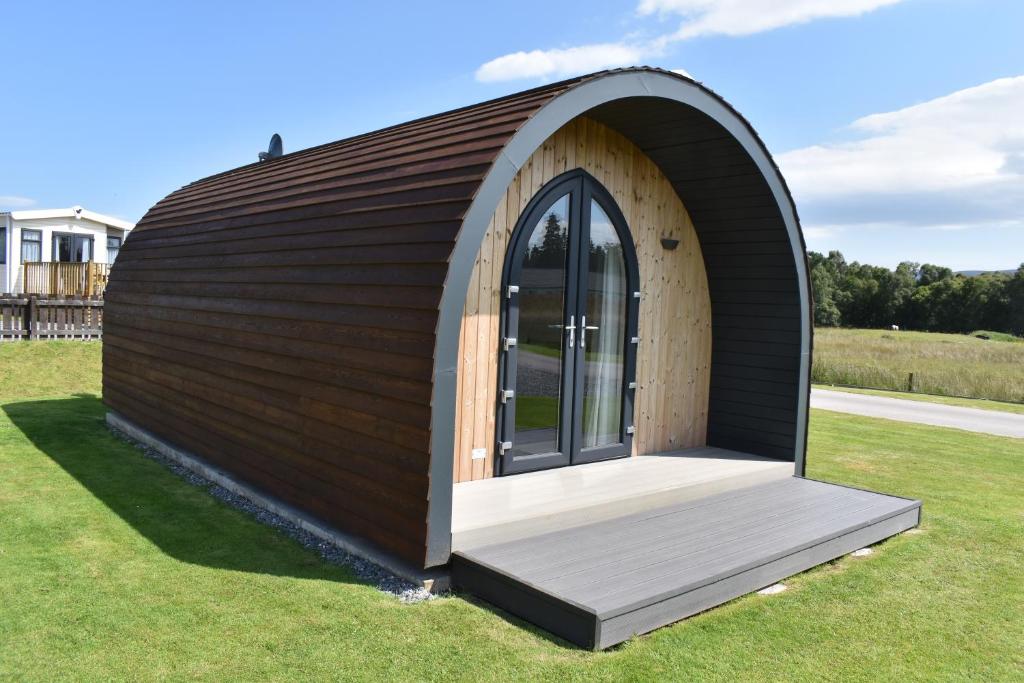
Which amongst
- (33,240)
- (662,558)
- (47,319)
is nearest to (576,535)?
(662,558)

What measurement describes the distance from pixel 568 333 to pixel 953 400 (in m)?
13.7

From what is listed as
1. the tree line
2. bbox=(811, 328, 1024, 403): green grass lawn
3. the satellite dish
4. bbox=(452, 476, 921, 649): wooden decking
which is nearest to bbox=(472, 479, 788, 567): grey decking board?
bbox=(452, 476, 921, 649): wooden decking

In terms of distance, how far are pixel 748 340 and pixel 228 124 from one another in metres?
13.7

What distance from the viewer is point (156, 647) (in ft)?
10.3

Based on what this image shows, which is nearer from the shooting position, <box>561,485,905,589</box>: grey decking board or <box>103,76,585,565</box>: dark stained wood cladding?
<box>103,76,585,565</box>: dark stained wood cladding

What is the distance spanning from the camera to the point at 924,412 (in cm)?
1312

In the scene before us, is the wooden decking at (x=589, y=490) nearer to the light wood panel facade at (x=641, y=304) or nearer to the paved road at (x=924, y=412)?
the light wood panel facade at (x=641, y=304)

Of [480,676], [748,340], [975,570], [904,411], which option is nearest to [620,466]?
[748,340]

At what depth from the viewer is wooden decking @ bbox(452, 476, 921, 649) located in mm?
3396

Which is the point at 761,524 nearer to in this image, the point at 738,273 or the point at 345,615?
the point at 738,273

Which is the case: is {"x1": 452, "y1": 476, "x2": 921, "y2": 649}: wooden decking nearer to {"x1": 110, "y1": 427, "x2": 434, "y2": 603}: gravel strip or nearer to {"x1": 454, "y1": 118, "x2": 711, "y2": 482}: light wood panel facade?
{"x1": 110, "y1": 427, "x2": 434, "y2": 603}: gravel strip

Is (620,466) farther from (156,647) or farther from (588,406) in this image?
(156,647)

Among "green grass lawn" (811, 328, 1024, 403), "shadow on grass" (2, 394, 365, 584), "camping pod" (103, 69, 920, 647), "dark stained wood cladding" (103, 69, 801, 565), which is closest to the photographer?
"camping pod" (103, 69, 920, 647)

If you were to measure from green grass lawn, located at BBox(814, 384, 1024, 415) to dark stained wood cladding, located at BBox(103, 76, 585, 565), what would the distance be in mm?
13948
